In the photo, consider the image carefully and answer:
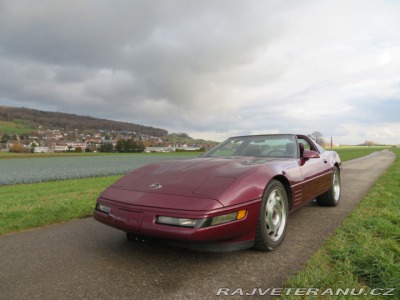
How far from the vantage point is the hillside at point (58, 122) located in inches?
4213

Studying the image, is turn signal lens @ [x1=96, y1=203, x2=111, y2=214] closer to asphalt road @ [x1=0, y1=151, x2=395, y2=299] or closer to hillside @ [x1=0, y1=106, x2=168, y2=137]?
asphalt road @ [x1=0, y1=151, x2=395, y2=299]

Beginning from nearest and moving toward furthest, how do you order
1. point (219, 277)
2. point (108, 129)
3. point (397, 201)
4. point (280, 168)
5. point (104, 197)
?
point (219, 277) < point (104, 197) < point (280, 168) < point (397, 201) < point (108, 129)

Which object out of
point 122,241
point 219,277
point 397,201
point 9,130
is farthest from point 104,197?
point 9,130

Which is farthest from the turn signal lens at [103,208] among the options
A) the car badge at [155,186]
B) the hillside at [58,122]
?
the hillside at [58,122]

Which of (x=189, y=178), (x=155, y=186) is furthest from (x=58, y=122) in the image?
(x=189, y=178)

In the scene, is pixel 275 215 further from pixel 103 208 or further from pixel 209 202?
pixel 103 208

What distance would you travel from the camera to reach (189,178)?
2.72 metres

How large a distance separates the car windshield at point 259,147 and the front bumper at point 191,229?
1501mm

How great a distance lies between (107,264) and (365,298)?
2.13m

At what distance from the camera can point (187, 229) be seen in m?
2.19

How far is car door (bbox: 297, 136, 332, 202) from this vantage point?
3684 millimetres

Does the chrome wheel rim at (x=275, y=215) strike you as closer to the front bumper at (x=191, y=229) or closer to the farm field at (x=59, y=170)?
the front bumper at (x=191, y=229)

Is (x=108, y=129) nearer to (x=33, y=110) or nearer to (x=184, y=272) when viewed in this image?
(x=33, y=110)

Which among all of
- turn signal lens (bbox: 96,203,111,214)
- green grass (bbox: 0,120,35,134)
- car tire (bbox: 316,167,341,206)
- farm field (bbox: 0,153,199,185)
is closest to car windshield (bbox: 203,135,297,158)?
farm field (bbox: 0,153,199,185)
